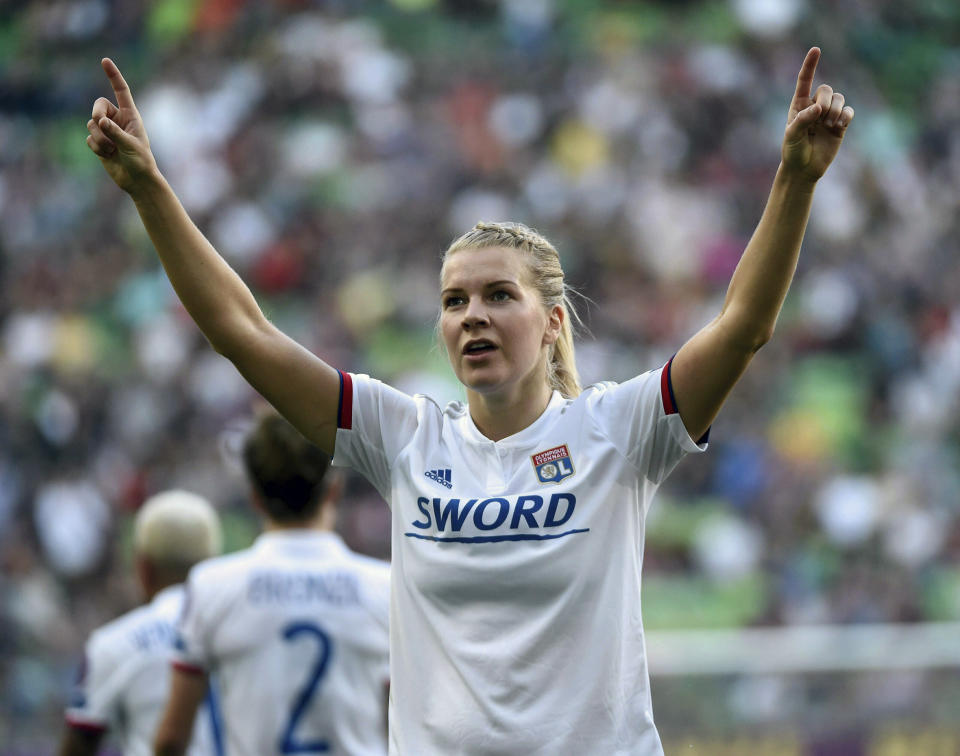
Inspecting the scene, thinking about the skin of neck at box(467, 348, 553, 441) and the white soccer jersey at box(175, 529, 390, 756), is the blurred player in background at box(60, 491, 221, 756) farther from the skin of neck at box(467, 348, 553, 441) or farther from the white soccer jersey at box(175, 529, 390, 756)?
the skin of neck at box(467, 348, 553, 441)

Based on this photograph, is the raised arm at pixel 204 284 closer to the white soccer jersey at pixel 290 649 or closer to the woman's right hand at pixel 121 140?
the woman's right hand at pixel 121 140

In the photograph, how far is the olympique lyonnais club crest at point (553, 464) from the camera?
314cm

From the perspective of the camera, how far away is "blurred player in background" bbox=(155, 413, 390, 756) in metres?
4.36

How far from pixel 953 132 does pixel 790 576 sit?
6900 millimetres

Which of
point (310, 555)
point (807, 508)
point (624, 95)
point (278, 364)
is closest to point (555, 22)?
point (624, 95)

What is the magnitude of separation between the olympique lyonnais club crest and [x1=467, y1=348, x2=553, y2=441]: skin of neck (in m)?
0.13

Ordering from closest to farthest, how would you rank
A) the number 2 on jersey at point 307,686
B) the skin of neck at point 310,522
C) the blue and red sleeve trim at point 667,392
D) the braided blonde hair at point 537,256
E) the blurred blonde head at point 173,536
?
the blue and red sleeve trim at point 667,392
the braided blonde hair at point 537,256
the number 2 on jersey at point 307,686
the skin of neck at point 310,522
the blurred blonde head at point 173,536

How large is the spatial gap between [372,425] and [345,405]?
8 centimetres

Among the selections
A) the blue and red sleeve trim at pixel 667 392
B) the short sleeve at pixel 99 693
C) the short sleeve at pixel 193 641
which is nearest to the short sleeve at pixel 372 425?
the blue and red sleeve trim at pixel 667 392

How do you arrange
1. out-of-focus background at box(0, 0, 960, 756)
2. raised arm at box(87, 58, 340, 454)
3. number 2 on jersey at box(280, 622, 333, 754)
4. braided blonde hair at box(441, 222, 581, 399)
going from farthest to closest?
out-of-focus background at box(0, 0, 960, 756), number 2 on jersey at box(280, 622, 333, 754), braided blonde hair at box(441, 222, 581, 399), raised arm at box(87, 58, 340, 454)

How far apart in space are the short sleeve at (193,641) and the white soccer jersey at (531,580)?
4.40ft

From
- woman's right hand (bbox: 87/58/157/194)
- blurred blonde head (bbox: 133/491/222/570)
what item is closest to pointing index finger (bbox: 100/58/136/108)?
woman's right hand (bbox: 87/58/157/194)

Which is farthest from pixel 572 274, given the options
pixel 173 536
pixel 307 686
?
pixel 307 686

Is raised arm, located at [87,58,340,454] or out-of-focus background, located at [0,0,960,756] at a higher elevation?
out-of-focus background, located at [0,0,960,756]
